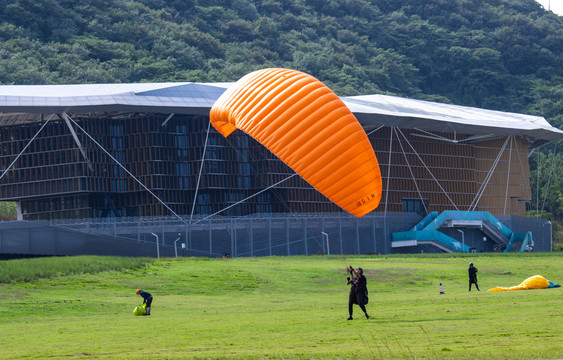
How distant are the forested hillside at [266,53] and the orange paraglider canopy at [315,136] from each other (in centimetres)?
11099

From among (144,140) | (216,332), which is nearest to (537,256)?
(144,140)

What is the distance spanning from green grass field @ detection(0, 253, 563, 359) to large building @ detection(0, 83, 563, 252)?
23.0m

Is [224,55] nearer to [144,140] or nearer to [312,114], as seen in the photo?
[144,140]

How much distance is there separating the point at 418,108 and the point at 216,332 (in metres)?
65.4

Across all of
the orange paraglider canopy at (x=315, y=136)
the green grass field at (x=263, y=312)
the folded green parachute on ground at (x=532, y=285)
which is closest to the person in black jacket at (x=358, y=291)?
the green grass field at (x=263, y=312)

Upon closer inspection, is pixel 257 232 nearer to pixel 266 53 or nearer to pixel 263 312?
Result: pixel 263 312

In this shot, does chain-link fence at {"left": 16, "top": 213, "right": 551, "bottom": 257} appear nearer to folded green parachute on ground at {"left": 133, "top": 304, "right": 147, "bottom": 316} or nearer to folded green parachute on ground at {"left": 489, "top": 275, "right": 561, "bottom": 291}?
folded green parachute on ground at {"left": 489, "top": 275, "right": 561, "bottom": 291}

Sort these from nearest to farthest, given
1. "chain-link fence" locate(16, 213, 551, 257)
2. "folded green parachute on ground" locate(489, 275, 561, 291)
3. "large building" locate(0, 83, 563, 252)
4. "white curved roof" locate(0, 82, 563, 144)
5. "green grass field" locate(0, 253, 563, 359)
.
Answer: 1. "green grass field" locate(0, 253, 563, 359)
2. "folded green parachute on ground" locate(489, 275, 561, 291)
3. "chain-link fence" locate(16, 213, 551, 257)
4. "white curved roof" locate(0, 82, 563, 144)
5. "large building" locate(0, 83, 563, 252)

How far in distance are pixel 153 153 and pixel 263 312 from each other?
50509 mm

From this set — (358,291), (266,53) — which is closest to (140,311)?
(358,291)

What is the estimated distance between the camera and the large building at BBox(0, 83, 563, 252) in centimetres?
7412

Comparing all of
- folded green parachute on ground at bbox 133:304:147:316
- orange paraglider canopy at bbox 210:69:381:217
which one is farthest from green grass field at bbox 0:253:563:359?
orange paraglider canopy at bbox 210:69:381:217

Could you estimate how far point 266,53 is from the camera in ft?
595

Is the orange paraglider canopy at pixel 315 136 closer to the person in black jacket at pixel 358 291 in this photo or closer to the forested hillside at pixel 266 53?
the person in black jacket at pixel 358 291
